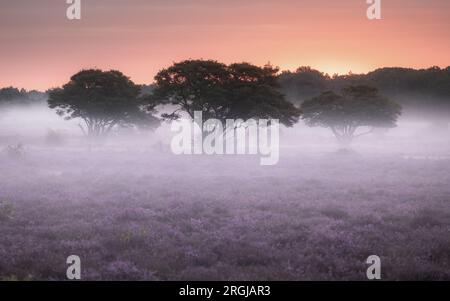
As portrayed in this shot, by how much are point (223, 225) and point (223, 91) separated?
102ft

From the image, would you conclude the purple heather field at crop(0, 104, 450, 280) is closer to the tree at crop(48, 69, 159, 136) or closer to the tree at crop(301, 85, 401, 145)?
the tree at crop(301, 85, 401, 145)

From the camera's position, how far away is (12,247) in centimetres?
1101

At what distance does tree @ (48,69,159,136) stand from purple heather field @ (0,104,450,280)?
105ft

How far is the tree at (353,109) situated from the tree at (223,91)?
12.2 metres

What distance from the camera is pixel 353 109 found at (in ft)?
184

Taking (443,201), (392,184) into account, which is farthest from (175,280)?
(392,184)

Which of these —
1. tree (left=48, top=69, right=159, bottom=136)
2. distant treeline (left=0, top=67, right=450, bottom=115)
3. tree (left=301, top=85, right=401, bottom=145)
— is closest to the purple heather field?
tree (left=301, top=85, right=401, bottom=145)

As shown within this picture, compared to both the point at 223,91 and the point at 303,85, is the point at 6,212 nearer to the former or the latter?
the point at 223,91

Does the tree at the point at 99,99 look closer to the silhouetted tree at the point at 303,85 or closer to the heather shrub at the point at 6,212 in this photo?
the silhouetted tree at the point at 303,85

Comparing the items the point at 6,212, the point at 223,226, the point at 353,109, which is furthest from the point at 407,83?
the point at 6,212

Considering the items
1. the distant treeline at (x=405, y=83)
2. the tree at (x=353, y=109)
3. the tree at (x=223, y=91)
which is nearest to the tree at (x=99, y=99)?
the tree at (x=223, y=91)

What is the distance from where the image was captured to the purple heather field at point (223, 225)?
32.0 ft
